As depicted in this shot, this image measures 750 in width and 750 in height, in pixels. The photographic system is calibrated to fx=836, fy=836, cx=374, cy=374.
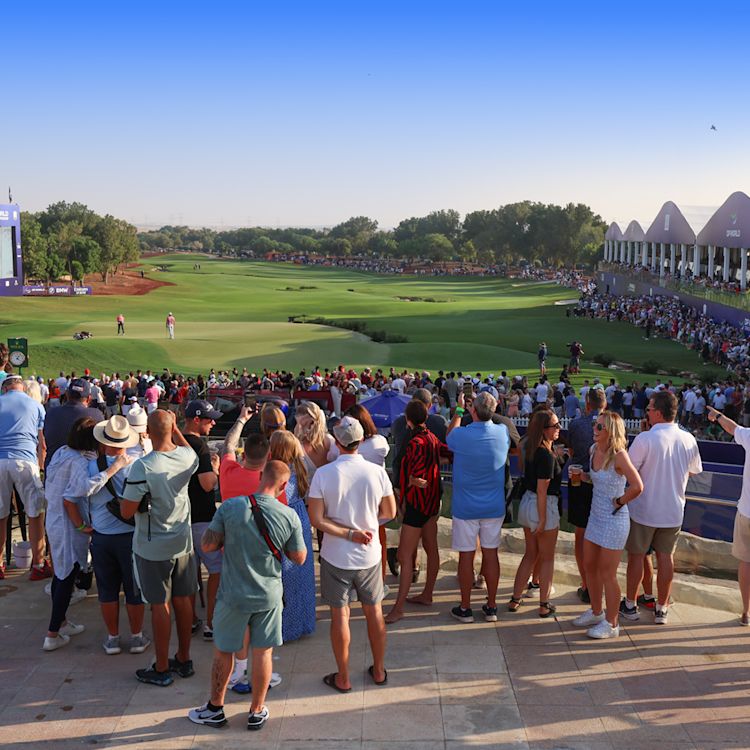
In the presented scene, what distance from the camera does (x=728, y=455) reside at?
12.8 metres

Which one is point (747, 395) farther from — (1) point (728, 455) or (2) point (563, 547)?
(2) point (563, 547)

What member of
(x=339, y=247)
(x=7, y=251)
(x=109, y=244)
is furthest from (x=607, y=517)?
(x=339, y=247)

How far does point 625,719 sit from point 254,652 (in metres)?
2.38

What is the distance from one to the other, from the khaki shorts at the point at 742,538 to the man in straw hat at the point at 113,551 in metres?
4.74

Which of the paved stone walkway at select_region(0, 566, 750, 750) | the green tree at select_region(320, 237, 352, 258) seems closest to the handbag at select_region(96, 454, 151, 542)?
the paved stone walkway at select_region(0, 566, 750, 750)

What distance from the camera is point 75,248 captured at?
77438 millimetres

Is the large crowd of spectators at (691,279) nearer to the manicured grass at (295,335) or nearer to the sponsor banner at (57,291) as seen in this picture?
the manicured grass at (295,335)

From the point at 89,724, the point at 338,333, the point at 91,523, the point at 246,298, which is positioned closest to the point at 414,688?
the point at 89,724

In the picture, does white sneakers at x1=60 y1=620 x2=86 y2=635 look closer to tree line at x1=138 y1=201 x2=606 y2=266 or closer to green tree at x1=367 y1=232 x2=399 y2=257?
tree line at x1=138 y1=201 x2=606 y2=266

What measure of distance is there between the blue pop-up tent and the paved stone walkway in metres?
7.54

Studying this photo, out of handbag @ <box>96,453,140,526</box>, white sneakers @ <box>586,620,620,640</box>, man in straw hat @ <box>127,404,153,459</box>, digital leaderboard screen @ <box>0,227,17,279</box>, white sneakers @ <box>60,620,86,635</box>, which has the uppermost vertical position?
digital leaderboard screen @ <box>0,227,17,279</box>

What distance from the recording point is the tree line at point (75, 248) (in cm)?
6669

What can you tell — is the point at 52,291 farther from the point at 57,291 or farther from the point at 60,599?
the point at 60,599

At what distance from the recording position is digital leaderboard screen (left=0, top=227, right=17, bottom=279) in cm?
3138
